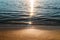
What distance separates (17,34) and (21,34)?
0.08 m

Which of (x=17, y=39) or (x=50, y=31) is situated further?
(x=50, y=31)

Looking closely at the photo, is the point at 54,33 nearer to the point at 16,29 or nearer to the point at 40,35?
the point at 40,35

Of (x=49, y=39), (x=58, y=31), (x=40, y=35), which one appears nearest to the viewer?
(x=49, y=39)

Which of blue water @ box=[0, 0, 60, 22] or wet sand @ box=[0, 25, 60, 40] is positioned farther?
blue water @ box=[0, 0, 60, 22]

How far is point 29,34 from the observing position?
→ 343 centimetres

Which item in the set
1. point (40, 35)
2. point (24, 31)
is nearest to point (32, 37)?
point (40, 35)

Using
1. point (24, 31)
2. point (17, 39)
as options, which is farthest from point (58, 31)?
point (17, 39)

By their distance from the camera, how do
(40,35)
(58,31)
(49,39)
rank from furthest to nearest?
(58,31)
(40,35)
(49,39)

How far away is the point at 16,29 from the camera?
3727mm

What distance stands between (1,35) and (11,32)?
0.92 ft

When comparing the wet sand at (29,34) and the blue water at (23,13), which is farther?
the blue water at (23,13)

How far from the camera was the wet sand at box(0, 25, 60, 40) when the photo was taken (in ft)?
10.4

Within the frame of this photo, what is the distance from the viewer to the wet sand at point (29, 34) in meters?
3.18

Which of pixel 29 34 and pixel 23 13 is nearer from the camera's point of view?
pixel 29 34
